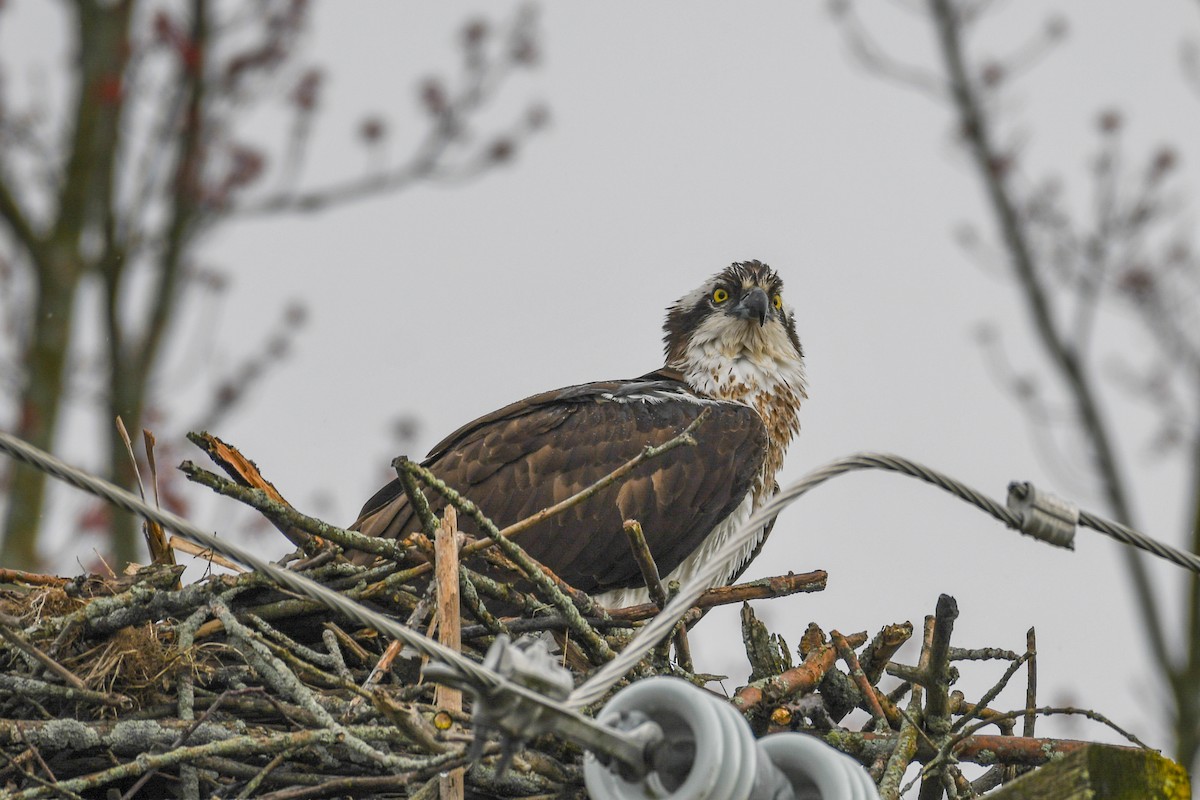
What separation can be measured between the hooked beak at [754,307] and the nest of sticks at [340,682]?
9.03 feet

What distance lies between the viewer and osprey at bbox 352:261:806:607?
6.20 m

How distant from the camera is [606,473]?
21.0 feet

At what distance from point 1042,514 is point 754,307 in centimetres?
442

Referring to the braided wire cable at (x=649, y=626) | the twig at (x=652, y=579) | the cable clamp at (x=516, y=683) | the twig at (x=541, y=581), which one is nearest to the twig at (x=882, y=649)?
the twig at (x=652, y=579)

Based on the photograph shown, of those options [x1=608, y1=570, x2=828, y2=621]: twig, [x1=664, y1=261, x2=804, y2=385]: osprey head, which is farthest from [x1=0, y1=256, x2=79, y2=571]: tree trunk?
[x1=608, y1=570, x2=828, y2=621]: twig

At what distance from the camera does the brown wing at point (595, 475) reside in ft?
20.3

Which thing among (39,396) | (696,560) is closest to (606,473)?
(696,560)

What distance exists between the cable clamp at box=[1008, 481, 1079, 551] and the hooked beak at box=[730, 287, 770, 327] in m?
4.30

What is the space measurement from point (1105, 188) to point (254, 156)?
644 cm

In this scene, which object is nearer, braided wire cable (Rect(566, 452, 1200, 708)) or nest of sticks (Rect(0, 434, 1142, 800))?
braided wire cable (Rect(566, 452, 1200, 708))

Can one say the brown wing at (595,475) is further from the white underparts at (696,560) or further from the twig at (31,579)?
the twig at (31,579)

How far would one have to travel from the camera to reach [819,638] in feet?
15.6

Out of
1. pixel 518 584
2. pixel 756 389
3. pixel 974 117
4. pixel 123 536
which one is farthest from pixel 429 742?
pixel 974 117

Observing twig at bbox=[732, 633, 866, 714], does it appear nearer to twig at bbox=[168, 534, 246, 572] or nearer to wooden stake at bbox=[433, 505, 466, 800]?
wooden stake at bbox=[433, 505, 466, 800]
